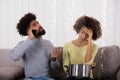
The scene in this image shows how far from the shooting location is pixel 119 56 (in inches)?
102

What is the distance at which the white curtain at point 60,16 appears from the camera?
3.09 meters

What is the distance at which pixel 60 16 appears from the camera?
322cm

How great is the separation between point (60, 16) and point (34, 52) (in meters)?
1.00

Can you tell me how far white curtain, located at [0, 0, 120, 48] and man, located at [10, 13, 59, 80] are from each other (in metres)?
0.83

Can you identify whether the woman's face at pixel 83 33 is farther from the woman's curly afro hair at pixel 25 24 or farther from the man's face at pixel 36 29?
the woman's curly afro hair at pixel 25 24

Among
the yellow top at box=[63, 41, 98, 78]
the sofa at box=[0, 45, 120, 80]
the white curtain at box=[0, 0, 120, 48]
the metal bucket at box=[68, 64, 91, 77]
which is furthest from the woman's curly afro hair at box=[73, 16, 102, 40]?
the white curtain at box=[0, 0, 120, 48]

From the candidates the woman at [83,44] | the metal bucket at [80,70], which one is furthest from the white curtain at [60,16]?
the metal bucket at [80,70]

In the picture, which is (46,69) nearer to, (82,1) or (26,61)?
(26,61)

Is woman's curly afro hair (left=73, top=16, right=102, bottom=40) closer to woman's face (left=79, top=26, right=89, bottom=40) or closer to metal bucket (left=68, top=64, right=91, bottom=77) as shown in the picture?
woman's face (left=79, top=26, right=89, bottom=40)

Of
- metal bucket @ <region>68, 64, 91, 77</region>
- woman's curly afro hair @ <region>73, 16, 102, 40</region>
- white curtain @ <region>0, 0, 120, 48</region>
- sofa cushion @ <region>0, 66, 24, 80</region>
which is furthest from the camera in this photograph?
white curtain @ <region>0, 0, 120, 48</region>

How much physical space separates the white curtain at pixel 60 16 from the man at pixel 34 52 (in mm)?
833

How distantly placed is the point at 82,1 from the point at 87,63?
122 centimetres

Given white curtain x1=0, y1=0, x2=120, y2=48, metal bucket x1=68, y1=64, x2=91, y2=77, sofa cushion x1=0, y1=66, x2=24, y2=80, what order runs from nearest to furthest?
1. metal bucket x1=68, y1=64, x2=91, y2=77
2. sofa cushion x1=0, y1=66, x2=24, y2=80
3. white curtain x1=0, y1=0, x2=120, y2=48

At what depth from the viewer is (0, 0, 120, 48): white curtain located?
309 cm
